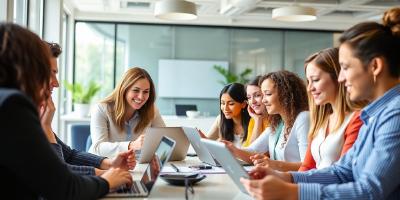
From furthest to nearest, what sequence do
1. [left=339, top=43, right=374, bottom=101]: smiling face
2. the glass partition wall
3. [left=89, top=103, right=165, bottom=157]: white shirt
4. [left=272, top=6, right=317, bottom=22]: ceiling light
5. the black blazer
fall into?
1. the glass partition wall
2. [left=272, top=6, right=317, bottom=22]: ceiling light
3. [left=89, top=103, right=165, bottom=157]: white shirt
4. [left=339, top=43, right=374, bottom=101]: smiling face
5. the black blazer

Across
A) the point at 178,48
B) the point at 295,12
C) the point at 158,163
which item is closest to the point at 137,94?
the point at 158,163

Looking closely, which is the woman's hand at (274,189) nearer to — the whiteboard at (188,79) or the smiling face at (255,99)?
the smiling face at (255,99)

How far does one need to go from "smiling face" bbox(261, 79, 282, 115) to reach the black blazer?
174cm

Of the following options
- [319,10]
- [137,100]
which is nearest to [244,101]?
[137,100]

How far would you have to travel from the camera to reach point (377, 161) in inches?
50.8

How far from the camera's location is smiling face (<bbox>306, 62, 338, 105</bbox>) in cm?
204

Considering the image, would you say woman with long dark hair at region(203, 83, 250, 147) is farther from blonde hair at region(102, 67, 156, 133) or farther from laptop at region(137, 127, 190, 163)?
laptop at region(137, 127, 190, 163)

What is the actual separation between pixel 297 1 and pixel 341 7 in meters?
0.82

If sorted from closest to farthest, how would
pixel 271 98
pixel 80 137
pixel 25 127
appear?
pixel 25 127
pixel 271 98
pixel 80 137

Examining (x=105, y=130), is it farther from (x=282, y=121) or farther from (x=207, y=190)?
(x=207, y=190)

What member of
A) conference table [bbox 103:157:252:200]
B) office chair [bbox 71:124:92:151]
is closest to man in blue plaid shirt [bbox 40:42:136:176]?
conference table [bbox 103:157:252:200]

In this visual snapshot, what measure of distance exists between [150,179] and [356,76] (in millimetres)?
918

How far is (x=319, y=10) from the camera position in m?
7.73

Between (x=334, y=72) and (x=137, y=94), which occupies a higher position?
(x=334, y=72)
